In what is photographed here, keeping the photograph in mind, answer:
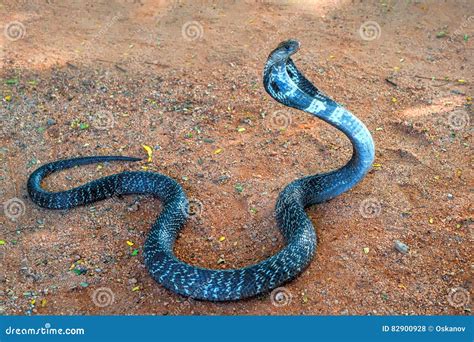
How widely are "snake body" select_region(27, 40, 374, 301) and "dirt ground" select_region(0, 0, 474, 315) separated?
15cm

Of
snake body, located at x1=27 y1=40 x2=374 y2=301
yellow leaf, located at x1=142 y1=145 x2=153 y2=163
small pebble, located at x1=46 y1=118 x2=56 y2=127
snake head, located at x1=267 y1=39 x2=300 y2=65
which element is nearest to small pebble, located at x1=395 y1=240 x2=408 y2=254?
snake body, located at x1=27 y1=40 x2=374 y2=301

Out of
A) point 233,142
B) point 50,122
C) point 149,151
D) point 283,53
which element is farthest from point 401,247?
point 50,122

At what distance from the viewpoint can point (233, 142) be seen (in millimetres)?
8164

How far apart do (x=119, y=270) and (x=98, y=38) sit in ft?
20.3

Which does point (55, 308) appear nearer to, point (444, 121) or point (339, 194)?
point (339, 194)

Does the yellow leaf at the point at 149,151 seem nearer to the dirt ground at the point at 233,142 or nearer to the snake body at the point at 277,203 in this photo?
the dirt ground at the point at 233,142

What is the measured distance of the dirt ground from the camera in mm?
5879

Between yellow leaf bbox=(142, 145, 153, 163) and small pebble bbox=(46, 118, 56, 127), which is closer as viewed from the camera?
yellow leaf bbox=(142, 145, 153, 163)

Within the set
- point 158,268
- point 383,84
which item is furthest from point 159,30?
point 158,268

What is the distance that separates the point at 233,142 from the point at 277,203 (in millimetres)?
1653

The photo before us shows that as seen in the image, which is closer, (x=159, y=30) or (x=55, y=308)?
(x=55, y=308)

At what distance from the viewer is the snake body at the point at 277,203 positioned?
18.5 ft

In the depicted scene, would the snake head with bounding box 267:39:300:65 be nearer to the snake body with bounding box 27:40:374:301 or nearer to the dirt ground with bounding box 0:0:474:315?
the snake body with bounding box 27:40:374:301

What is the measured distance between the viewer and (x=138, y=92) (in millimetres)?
9344
